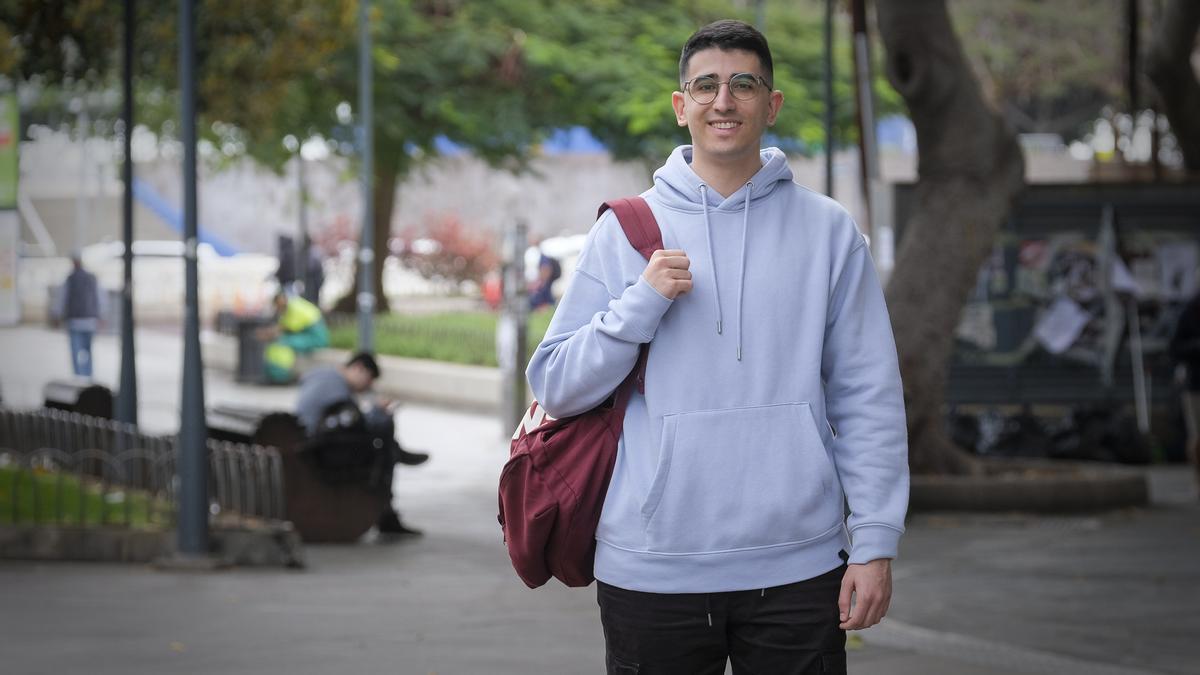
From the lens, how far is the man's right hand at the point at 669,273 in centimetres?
343

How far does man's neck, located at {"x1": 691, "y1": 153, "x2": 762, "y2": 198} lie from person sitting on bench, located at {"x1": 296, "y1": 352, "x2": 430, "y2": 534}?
900 centimetres

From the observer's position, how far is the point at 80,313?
83.4 ft

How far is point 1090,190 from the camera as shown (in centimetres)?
1881

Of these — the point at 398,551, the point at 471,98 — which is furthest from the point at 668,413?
the point at 471,98

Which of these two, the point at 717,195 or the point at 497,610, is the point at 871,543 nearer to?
the point at 717,195

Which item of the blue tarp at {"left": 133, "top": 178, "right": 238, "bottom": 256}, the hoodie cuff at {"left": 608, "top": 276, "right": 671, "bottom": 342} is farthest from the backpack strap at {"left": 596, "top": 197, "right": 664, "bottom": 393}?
the blue tarp at {"left": 133, "top": 178, "right": 238, "bottom": 256}

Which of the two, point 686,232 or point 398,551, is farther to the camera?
point 398,551

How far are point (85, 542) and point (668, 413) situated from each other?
7.92 meters

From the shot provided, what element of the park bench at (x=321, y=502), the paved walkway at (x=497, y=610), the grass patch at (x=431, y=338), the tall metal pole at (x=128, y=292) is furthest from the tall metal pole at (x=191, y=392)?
the grass patch at (x=431, y=338)

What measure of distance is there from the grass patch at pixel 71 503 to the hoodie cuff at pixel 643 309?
26.4ft

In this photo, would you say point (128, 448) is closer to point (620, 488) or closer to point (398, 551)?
point (398, 551)

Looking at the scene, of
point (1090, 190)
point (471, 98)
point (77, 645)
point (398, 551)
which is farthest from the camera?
point (471, 98)

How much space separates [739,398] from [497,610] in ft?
18.9

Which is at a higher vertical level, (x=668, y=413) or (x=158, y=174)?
(x=158, y=174)
